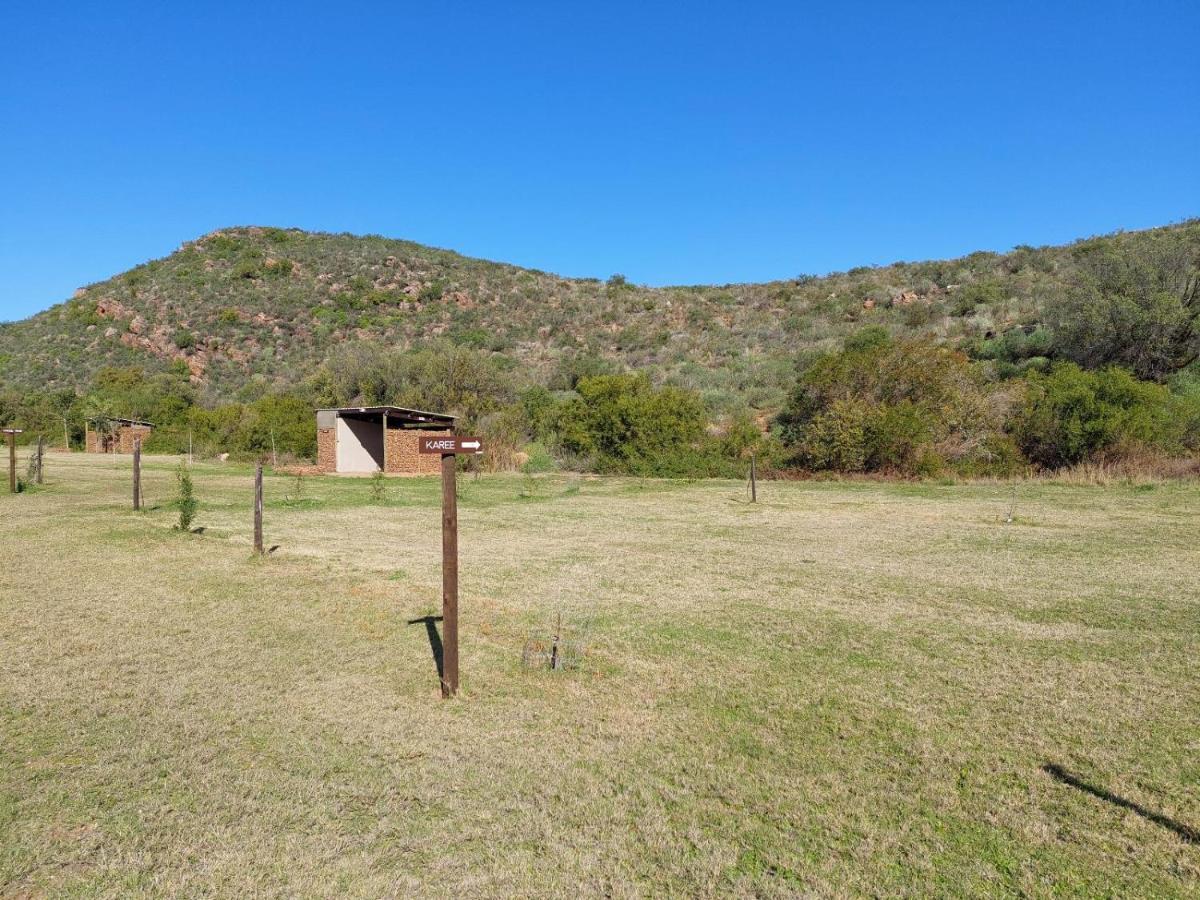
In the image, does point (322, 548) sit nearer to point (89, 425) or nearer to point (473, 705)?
point (473, 705)

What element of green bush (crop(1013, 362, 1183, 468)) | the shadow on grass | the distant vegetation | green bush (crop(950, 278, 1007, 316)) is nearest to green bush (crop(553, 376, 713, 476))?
the distant vegetation

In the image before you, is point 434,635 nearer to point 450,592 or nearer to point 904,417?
point 450,592

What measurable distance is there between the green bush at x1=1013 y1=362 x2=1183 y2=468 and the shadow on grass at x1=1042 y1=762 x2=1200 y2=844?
20466mm

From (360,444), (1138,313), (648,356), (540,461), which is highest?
→ (648,356)

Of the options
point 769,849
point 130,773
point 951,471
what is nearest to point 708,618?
point 769,849

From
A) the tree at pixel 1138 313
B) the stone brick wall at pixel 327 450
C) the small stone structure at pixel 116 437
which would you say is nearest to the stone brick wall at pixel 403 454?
the stone brick wall at pixel 327 450

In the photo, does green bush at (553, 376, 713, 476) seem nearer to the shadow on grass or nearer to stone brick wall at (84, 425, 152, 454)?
the shadow on grass

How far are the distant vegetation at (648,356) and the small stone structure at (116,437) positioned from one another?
1.43 m

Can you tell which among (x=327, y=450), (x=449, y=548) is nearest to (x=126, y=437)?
(x=327, y=450)

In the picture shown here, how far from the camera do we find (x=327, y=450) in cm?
2758

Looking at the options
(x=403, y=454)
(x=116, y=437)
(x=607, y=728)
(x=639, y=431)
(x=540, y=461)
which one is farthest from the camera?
(x=116, y=437)

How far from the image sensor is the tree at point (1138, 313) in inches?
1030

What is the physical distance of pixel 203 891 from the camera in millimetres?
2865

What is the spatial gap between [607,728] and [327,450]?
1006 inches
